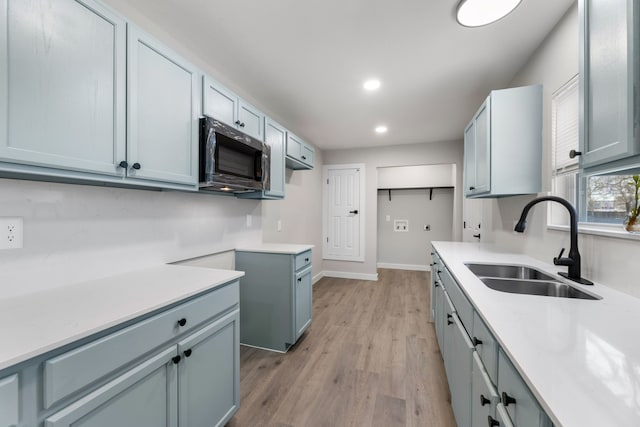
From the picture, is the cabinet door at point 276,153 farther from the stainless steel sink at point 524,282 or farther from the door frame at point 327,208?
the door frame at point 327,208

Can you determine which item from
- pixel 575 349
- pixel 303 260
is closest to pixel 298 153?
pixel 303 260

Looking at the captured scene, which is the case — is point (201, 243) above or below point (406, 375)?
above

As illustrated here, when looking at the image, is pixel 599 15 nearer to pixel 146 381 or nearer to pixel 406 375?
pixel 146 381

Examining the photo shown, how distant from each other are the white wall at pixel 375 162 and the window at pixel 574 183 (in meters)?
2.71

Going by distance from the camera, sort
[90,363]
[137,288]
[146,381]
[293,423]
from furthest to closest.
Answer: [293,423]
[137,288]
[146,381]
[90,363]

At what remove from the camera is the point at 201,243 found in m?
2.08

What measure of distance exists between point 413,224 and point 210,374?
16.6 feet

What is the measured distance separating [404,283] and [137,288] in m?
4.25

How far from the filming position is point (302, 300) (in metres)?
2.51

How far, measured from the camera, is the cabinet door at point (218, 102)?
1.71 m

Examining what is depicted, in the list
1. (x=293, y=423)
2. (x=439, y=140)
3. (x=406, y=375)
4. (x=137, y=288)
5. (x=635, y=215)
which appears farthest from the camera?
(x=439, y=140)

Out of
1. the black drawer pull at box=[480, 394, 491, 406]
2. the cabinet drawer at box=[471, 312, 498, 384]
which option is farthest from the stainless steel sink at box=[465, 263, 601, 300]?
the black drawer pull at box=[480, 394, 491, 406]

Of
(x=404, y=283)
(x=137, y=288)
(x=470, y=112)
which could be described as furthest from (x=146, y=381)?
(x=404, y=283)

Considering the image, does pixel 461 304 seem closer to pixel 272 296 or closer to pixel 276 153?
pixel 272 296
